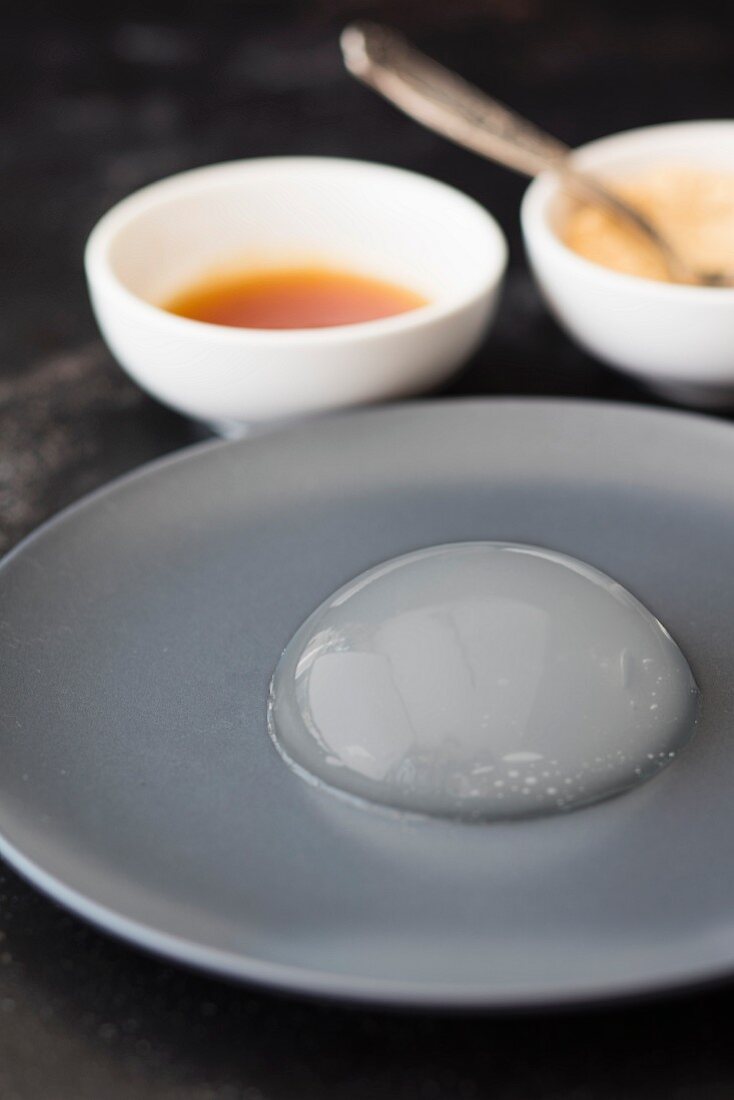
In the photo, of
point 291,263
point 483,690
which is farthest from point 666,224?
point 483,690

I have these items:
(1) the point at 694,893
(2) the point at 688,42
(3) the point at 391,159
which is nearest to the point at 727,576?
(1) the point at 694,893

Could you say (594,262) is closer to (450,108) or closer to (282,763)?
(450,108)

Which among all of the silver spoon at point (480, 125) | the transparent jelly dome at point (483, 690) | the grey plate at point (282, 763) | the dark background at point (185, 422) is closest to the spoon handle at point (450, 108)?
the silver spoon at point (480, 125)

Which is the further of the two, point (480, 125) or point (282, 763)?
point (480, 125)

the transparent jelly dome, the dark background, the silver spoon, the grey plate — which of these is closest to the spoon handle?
the silver spoon

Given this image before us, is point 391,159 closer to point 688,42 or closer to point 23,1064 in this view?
point 688,42

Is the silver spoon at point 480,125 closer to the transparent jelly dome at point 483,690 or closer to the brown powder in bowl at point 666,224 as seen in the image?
the brown powder in bowl at point 666,224
